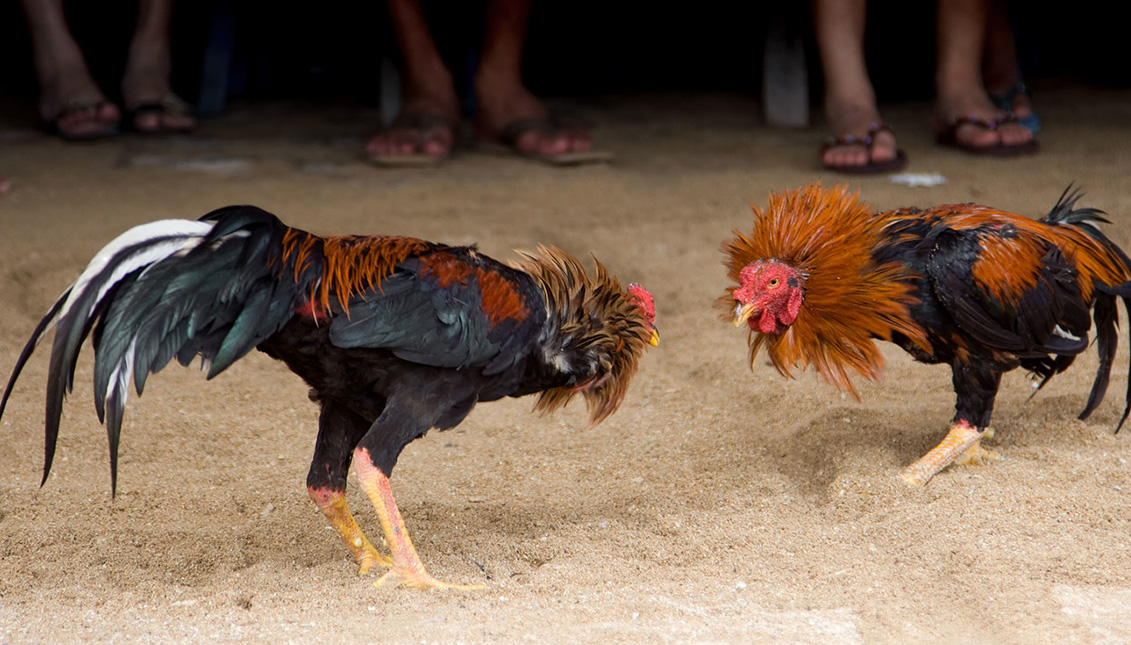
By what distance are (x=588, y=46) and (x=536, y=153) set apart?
2153mm

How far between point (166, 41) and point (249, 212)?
428 centimetres

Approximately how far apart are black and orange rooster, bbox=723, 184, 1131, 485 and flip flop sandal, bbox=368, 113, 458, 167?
2750mm

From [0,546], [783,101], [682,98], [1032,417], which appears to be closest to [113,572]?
[0,546]

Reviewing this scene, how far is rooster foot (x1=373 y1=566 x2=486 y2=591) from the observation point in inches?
97.5

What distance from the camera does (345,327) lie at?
2.34 meters

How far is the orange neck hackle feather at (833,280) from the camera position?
2.86 meters

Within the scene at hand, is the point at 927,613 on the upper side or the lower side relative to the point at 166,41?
lower

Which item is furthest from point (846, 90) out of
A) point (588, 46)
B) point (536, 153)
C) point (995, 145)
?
point (588, 46)

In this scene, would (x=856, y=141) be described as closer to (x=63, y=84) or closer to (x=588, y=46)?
(x=588, y=46)

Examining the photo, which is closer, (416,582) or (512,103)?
(416,582)

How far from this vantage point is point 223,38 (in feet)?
22.5

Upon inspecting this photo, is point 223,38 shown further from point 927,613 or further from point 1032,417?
point 927,613

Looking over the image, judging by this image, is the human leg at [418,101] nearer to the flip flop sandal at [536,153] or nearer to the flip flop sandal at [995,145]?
the flip flop sandal at [536,153]

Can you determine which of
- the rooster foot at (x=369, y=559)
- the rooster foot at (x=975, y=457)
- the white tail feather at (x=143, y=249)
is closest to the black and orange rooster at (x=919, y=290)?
the rooster foot at (x=975, y=457)
